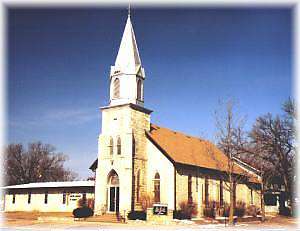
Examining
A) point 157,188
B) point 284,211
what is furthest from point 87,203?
point 284,211

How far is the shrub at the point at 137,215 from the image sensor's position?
3132 centimetres

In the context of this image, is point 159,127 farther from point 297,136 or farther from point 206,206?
point 297,136

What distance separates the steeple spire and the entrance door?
9.96 meters

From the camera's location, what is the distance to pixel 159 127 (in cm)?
4072

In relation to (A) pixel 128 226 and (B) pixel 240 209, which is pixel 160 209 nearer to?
(A) pixel 128 226

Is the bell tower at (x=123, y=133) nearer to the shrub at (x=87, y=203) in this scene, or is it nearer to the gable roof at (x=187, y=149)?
the gable roof at (x=187, y=149)

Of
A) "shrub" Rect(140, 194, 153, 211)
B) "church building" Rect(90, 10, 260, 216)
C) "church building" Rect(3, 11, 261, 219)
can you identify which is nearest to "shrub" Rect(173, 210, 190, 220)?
"church building" Rect(3, 11, 261, 219)

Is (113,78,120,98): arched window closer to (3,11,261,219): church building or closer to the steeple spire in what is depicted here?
(3,11,261,219): church building

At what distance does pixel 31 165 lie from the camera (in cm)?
6962

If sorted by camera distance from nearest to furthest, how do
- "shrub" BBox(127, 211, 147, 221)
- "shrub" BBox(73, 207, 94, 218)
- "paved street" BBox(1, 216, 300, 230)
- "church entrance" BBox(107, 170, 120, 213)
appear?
1. "paved street" BBox(1, 216, 300, 230)
2. "shrub" BBox(127, 211, 147, 221)
3. "shrub" BBox(73, 207, 94, 218)
4. "church entrance" BBox(107, 170, 120, 213)

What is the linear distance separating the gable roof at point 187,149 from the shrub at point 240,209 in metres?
3.14

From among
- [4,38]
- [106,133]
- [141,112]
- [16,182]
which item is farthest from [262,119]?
[16,182]

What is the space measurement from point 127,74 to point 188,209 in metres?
12.4

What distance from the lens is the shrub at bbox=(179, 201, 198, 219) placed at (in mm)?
33941
